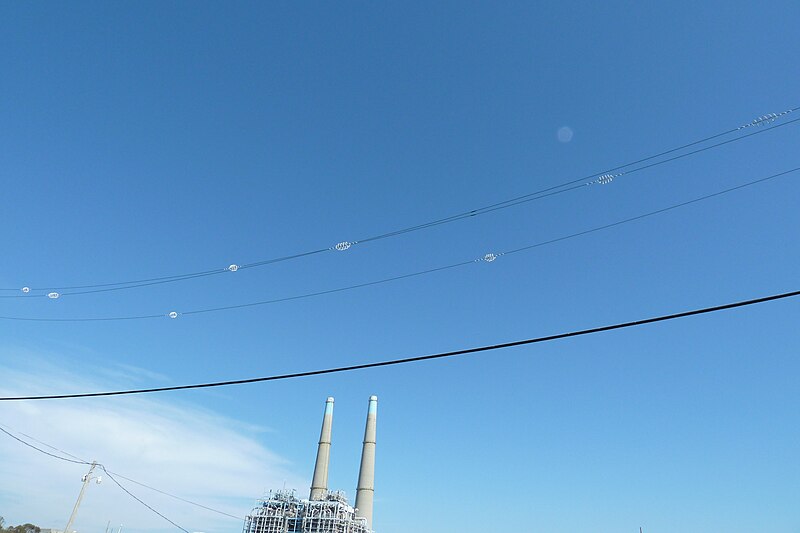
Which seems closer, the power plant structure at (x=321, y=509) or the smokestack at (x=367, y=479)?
the power plant structure at (x=321, y=509)

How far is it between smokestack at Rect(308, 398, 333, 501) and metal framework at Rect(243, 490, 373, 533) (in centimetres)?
437

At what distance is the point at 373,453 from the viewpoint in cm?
8962

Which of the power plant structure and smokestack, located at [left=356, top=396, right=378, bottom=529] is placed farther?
smokestack, located at [left=356, top=396, right=378, bottom=529]

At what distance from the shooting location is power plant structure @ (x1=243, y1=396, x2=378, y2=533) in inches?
3061

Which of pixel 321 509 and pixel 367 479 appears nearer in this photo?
pixel 321 509

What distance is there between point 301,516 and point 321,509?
3700 millimetres

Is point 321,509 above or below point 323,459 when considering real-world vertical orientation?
below

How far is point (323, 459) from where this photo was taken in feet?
296

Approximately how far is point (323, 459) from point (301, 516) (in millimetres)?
12145

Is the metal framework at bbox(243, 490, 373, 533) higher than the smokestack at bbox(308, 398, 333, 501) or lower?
lower

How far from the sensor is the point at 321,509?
78250mm

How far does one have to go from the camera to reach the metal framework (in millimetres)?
77188

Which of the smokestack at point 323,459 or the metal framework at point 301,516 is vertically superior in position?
the smokestack at point 323,459

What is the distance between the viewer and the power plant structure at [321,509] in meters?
77.8
